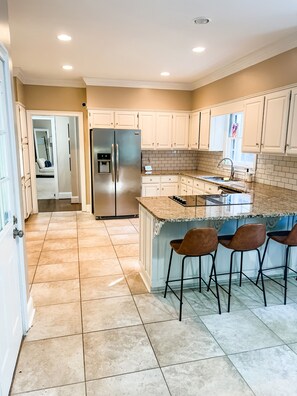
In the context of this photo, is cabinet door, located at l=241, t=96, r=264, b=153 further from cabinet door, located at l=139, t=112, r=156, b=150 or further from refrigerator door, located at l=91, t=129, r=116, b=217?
Answer: refrigerator door, located at l=91, t=129, r=116, b=217

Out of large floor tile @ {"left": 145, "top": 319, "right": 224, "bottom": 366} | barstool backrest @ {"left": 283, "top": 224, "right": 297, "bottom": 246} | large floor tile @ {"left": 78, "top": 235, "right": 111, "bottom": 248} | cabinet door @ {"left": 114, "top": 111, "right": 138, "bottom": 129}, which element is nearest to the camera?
large floor tile @ {"left": 145, "top": 319, "right": 224, "bottom": 366}

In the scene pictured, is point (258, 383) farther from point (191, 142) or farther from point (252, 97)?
point (191, 142)

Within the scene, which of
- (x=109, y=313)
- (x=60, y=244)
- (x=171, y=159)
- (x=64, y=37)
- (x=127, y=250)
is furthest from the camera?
(x=171, y=159)

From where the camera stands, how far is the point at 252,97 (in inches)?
157

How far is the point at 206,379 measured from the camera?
1.90 meters

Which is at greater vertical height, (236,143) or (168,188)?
(236,143)

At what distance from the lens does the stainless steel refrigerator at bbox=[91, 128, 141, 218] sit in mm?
5449

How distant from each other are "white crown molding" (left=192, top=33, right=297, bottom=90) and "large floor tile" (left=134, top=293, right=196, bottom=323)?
10.2 feet

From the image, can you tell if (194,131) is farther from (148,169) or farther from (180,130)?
(148,169)

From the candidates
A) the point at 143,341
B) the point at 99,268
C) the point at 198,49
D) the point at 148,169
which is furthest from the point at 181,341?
the point at 148,169

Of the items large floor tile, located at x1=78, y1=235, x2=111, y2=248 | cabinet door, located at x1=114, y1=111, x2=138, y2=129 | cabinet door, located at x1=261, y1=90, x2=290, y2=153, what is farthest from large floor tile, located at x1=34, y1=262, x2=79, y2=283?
cabinet door, located at x1=114, y1=111, x2=138, y2=129

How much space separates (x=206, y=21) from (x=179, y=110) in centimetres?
316

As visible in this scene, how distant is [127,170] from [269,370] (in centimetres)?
424

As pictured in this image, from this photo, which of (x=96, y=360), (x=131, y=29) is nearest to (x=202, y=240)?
(x=96, y=360)
